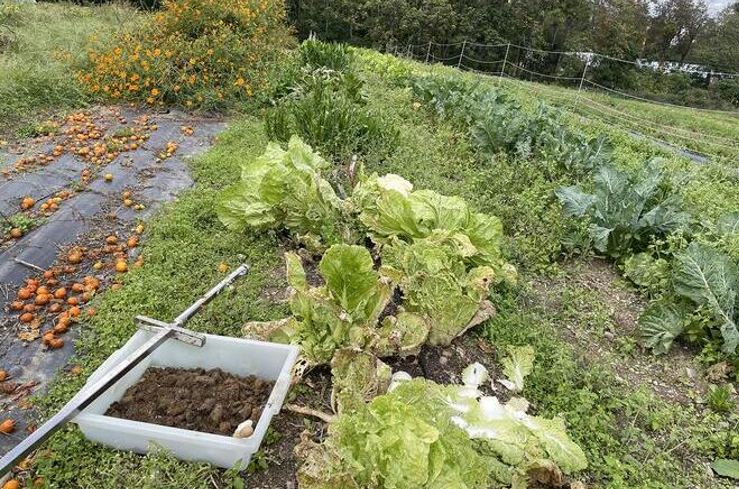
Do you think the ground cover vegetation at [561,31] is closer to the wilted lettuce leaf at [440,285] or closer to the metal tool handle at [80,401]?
the wilted lettuce leaf at [440,285]

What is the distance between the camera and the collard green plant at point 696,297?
285cm

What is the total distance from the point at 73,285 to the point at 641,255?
385cm

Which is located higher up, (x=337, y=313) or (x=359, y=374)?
(x=337, y=313)

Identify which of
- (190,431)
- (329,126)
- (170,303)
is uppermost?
(329,126)

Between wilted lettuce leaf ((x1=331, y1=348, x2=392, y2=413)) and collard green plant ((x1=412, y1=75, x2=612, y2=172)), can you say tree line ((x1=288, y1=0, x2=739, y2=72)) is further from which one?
wilted lettuce leaf ((x1=331, y1=348, x2=392, y2=413))

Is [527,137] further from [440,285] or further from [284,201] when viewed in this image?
[440,285]

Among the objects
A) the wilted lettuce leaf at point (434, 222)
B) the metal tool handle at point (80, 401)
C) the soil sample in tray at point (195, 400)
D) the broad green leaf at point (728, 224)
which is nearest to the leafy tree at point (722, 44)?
the broad green leaf at point (728, 224)

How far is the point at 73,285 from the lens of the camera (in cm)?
280

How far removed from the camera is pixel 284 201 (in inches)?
123

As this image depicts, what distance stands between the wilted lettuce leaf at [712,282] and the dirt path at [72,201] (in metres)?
3.58

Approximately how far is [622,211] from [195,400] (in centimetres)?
337

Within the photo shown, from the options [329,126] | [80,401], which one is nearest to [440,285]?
[80,401]

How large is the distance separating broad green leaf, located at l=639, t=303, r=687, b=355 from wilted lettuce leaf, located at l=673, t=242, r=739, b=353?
0.47 ft

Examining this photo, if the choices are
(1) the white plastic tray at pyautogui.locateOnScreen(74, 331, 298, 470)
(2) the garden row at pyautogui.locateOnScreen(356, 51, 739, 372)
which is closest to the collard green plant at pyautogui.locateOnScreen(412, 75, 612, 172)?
(2) the garden row at pyautogui.locateOnScreen(356, 51, 739, 372)
